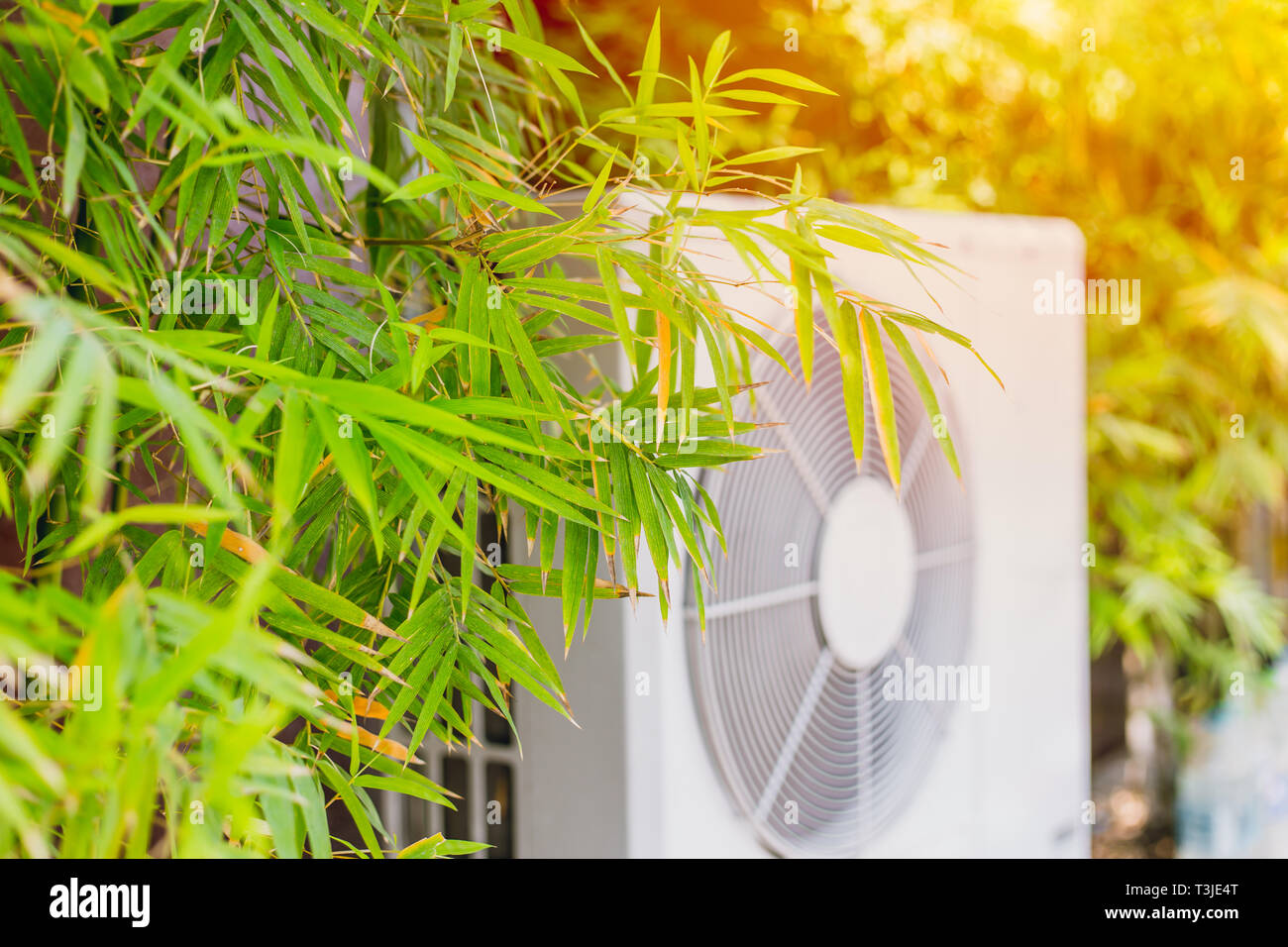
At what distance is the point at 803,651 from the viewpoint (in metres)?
1.28

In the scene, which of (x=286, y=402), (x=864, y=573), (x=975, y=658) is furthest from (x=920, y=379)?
(x=975, y=658)

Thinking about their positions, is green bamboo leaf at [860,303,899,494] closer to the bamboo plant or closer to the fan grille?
the bamboo plant

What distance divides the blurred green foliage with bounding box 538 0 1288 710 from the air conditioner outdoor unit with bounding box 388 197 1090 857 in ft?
2.91

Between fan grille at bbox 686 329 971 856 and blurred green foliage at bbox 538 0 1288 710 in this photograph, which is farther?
blurred green foliage at bbox 538 0 1288 710

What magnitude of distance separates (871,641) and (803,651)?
5.1 inches

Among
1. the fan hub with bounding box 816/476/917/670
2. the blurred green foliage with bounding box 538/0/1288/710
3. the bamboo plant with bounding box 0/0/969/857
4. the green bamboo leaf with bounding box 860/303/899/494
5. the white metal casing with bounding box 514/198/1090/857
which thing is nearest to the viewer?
the bamboo plant with bounding box 0/0/969/857

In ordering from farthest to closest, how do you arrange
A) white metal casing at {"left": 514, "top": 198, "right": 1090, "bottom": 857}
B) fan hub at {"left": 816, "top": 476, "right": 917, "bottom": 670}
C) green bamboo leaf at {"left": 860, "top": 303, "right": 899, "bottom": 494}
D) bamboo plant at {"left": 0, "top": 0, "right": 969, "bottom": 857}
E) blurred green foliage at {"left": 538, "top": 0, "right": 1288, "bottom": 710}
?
blurred green foliage at {"left": 538, "top": 0, "right": 1288, "bottom": 710} < fan hub at {"left": 816, "top": 476, "right": 917, "bottom": 670} < white metal casing at {"left": 514, "top": 198, "right": 1090, "bottom": 857} < green bamboo leaf at {"left": 860, "top": 303, "right": 899, "bottom": 494} < bamboo plant at {"left": 0, "top": 0, "right": 969, "bottom": 857}

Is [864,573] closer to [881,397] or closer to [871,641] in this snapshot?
[871,641]

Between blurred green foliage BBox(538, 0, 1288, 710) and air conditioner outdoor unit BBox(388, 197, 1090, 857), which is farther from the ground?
blurred green foliage BBox(538, 0, 1288, 710)

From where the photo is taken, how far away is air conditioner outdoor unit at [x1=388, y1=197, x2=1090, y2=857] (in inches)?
46.6

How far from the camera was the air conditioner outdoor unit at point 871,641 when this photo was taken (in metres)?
1.18

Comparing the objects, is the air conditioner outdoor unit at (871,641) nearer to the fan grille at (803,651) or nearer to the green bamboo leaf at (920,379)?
the fan grille at (803,651)

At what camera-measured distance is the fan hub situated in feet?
4.25

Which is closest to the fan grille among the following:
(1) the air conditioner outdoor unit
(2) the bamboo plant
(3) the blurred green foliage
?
(1) the air conditioner outdoor unit
